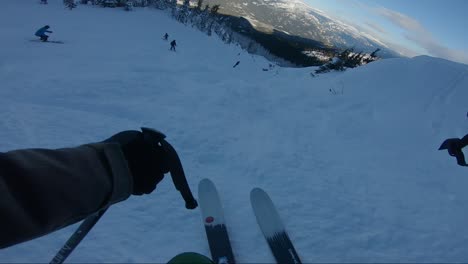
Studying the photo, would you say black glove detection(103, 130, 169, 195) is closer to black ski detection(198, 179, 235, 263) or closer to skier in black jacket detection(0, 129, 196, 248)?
skier in black jacket detection(0, 129, 196, 248)

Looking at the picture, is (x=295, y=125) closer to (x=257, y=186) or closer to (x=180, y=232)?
(x=257, y=186)

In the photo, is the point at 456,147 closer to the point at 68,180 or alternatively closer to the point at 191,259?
the point at 191,259

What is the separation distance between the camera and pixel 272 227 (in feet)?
15.5

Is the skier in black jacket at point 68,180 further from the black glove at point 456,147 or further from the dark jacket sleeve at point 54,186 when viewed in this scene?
the black glove at point 456,147

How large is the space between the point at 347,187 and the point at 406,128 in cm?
325

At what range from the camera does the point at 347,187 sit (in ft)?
19.4

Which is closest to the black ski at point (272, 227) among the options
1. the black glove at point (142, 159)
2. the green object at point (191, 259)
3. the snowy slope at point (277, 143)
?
the snowy slope at point (277, 143)

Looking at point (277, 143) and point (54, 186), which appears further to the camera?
point (277, 143)

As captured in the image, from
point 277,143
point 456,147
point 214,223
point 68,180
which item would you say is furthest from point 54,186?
point 277,143

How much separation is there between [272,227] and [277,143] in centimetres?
303

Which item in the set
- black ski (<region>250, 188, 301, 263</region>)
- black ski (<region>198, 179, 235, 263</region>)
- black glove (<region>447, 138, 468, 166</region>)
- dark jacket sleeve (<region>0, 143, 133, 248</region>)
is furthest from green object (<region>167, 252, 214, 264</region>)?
black glove (<region>447, 138, 468, 166</region>)

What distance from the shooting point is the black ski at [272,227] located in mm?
4270

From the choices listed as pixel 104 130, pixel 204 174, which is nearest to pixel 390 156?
pixel 204 174

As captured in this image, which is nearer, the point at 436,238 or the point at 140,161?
the point at 140,161
